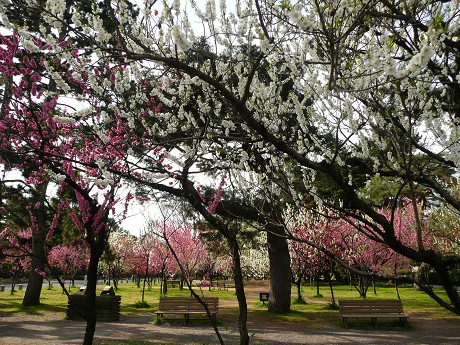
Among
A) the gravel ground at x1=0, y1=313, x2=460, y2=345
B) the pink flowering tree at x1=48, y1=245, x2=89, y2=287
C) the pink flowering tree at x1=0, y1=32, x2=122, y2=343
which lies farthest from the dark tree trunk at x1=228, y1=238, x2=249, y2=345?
the pink flowering tree at x1=48, y1=245, x2=89, y2=287

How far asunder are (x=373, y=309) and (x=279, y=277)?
390 cm

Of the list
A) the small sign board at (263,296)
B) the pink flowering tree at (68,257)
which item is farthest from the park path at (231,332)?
the pink flowering tree at (68,257)

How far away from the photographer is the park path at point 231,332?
9.89m

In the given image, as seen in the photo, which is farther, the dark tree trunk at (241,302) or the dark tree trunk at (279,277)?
the dark tree trunk at (279,277)

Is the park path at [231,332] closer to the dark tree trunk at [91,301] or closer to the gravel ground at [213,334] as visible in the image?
the gravel ground at [213,334]

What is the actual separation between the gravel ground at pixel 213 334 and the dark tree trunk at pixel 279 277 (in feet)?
8.55

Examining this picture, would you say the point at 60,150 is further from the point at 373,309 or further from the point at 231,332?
the point at 373,309

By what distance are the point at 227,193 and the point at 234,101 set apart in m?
10.3

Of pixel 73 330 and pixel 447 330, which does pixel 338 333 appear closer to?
pixel 447 330

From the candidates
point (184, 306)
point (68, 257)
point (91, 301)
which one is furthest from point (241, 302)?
point (68, 257)

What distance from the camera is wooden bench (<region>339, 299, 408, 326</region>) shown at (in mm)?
12320

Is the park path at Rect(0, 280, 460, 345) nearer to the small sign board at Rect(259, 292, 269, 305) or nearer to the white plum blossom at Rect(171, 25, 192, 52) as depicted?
the small sign board at Rect(259, 292, 269, 305)

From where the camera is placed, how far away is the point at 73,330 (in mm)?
11406

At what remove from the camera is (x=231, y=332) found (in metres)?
11.7
